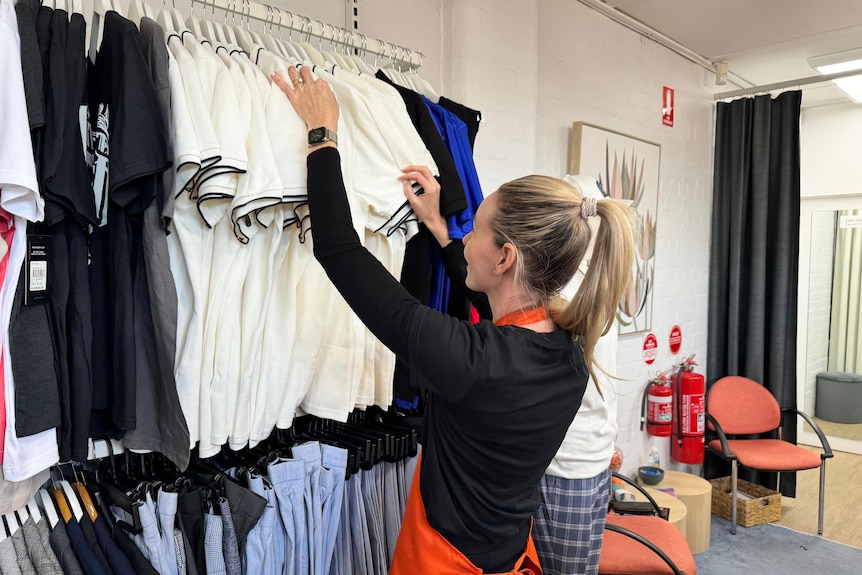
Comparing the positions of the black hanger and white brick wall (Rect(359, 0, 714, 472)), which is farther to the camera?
white brick wall (Rect(359, 0, 714, 472))

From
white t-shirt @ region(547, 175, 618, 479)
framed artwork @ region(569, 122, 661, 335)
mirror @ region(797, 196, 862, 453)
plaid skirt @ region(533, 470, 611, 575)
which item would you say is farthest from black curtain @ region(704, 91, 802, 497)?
plaid skirt @ region(533, 470, 611, 575)

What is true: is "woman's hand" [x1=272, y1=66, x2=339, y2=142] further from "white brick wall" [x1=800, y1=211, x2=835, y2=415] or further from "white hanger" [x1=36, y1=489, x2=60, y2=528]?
"white brick wall" [x1=800, y1=211, x2=835, y2=415]

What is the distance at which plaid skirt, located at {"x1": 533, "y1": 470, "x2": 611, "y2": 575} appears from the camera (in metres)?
1.84

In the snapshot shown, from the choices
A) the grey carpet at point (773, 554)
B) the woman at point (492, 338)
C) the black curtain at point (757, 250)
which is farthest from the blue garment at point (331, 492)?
the black curtain at point (757, 250)

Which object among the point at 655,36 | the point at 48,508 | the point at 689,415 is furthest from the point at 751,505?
the point at 48,508

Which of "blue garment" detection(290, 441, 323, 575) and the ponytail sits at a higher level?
the ponytail

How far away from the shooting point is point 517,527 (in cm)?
138

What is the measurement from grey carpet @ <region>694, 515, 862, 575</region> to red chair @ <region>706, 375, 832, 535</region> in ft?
0.39

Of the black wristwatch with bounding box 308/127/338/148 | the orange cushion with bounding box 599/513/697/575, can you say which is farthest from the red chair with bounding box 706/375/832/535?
the black wristwatch with bounding box 308/127/338/148

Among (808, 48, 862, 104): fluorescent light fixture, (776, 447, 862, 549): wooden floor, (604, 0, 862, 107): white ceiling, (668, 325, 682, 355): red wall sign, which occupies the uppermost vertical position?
(604, 0, 862, 107): white ceiling

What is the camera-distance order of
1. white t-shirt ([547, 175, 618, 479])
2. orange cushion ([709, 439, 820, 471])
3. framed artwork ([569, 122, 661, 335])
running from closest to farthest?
1. white t-shirt ([547, 175, 618, 479])
2. framed artwork ([569, 122, 661, 335])
3. orange cushion ([709, 439, 820, 471])

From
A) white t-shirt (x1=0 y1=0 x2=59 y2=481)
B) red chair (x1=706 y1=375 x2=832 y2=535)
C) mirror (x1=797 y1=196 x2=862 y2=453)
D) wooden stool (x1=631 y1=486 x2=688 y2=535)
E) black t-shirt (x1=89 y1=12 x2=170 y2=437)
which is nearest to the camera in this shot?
white t-shirt (x1=0 y1=0 x2=59 y2=481)

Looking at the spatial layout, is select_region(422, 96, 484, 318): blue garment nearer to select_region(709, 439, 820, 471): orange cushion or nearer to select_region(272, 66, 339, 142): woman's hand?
select_region(272, 66, 339, 142): woman's hand

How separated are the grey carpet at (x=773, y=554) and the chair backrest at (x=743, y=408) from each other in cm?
61
